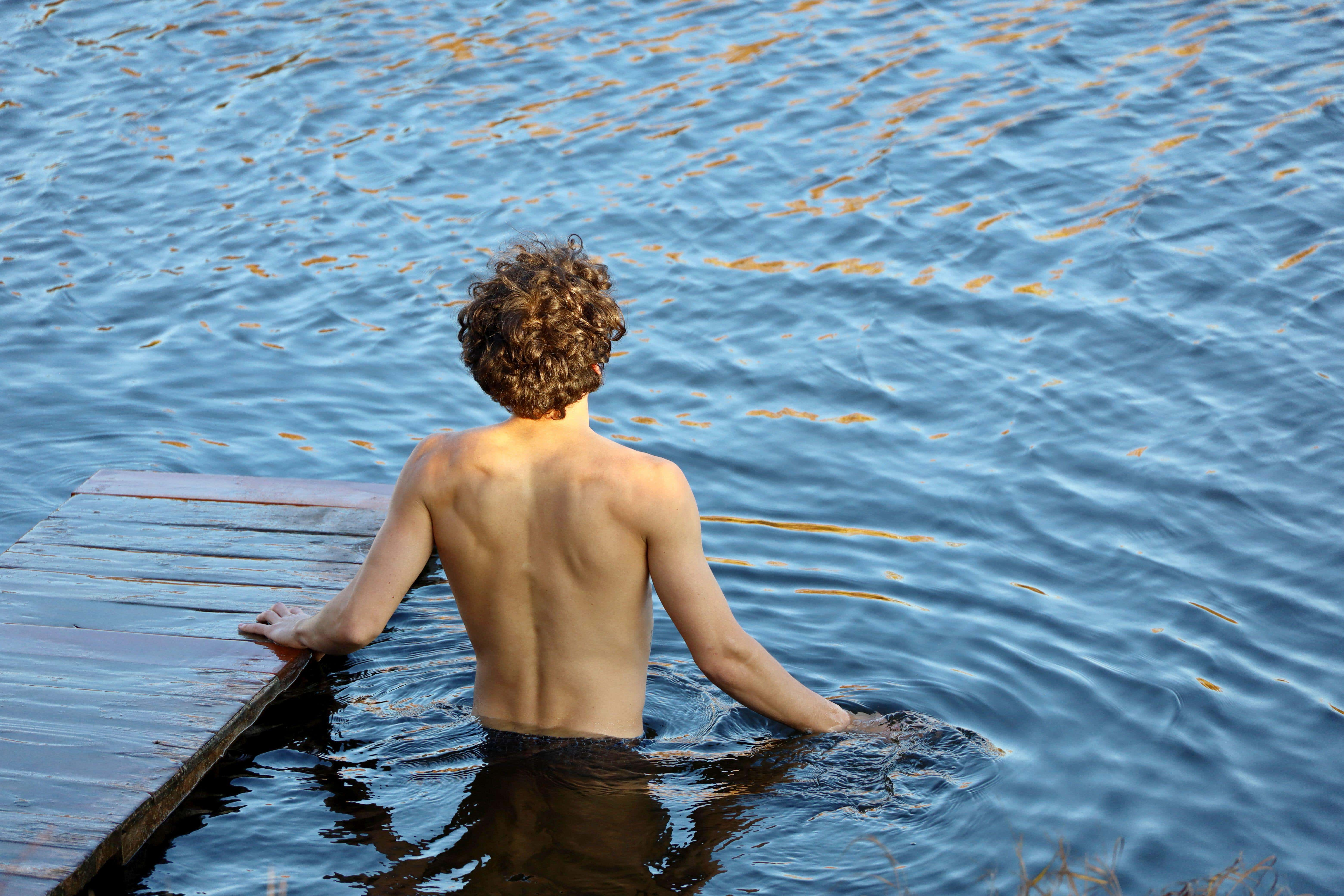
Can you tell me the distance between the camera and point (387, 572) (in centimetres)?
394

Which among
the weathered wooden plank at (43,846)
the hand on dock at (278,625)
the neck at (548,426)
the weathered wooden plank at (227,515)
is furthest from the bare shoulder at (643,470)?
the weathered wooden plank at (227,515)

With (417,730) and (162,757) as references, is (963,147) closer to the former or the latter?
(417,730)

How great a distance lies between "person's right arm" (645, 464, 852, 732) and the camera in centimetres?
368

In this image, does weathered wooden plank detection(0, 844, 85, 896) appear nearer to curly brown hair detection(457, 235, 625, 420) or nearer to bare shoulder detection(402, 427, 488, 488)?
bare shoulder detection(402, 427, 488, 488)

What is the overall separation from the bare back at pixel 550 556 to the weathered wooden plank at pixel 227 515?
2.02 metres

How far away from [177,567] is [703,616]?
8.71ft

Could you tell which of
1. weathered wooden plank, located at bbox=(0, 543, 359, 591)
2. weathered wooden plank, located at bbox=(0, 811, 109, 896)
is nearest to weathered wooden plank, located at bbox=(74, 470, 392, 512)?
weathered wooden plank, located at bbox=(0, 543, 359, 591)

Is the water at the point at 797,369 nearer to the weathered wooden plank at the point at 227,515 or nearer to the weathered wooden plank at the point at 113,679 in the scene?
the weathered wooden plank at the point at 113,679

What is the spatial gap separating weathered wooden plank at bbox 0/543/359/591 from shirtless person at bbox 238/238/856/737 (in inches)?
54.5

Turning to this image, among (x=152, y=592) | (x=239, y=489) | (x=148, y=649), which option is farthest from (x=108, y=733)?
(x=239, y=489)

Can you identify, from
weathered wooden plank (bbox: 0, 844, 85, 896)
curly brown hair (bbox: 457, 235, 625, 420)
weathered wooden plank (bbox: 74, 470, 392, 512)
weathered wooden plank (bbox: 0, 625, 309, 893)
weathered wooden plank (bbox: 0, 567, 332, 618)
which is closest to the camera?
weathered wooden plank (bbox: 0, 844, 85, 896)

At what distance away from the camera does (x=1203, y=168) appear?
10.2 metres

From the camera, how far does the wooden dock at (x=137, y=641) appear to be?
3846 mm

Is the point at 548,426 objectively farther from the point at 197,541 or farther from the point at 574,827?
the point at 197,541
